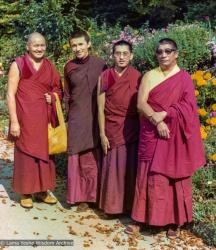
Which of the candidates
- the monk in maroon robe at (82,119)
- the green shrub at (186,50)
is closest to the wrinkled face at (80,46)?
the monk in maroon robe at (82,119)

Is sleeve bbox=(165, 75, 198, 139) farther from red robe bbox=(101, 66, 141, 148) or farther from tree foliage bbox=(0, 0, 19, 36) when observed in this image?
tree foliage bbox=(0, 0, 19, 36)

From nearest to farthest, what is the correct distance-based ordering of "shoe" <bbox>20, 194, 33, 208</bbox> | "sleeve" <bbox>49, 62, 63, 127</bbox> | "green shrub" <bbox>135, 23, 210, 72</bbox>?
"sleeve" <bbox>49, 62, 63, 127</bbox> < "shoe" <bbox>20, 194, 33, 208</bbox> < "green shrub" <bbox>135, 23, 210, 72</bbox>

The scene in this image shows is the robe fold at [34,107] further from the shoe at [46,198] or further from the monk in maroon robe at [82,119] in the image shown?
the shoe at [46,198]

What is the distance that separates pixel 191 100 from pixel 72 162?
154cm

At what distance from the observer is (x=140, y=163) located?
487cm

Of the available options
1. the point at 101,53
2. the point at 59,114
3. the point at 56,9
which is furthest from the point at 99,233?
the point at 56,9

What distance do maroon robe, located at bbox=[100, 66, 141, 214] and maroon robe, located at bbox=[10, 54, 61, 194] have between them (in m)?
0.64

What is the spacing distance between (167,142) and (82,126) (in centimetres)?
106

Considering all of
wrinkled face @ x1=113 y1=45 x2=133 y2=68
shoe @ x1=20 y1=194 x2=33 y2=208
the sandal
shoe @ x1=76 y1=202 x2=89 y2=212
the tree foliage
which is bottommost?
the sandal

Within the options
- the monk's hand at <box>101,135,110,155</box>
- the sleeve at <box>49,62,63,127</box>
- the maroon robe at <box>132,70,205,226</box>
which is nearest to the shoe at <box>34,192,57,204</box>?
the sleeve at <box>49,62,63,127</box>

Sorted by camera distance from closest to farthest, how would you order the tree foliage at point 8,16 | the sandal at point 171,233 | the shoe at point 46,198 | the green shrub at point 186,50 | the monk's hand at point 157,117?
the monk's hand at point 157,117 → the sandal at point 171,233 → the shoe at point 46,198 → the green shrub at point 186,50 → the tree foliage at point 8,16

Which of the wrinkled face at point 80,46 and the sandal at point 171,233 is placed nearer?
the sandal at point 171,233

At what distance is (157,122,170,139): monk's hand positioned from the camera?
4594 millimetres

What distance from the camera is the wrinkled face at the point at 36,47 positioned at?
5156mm
